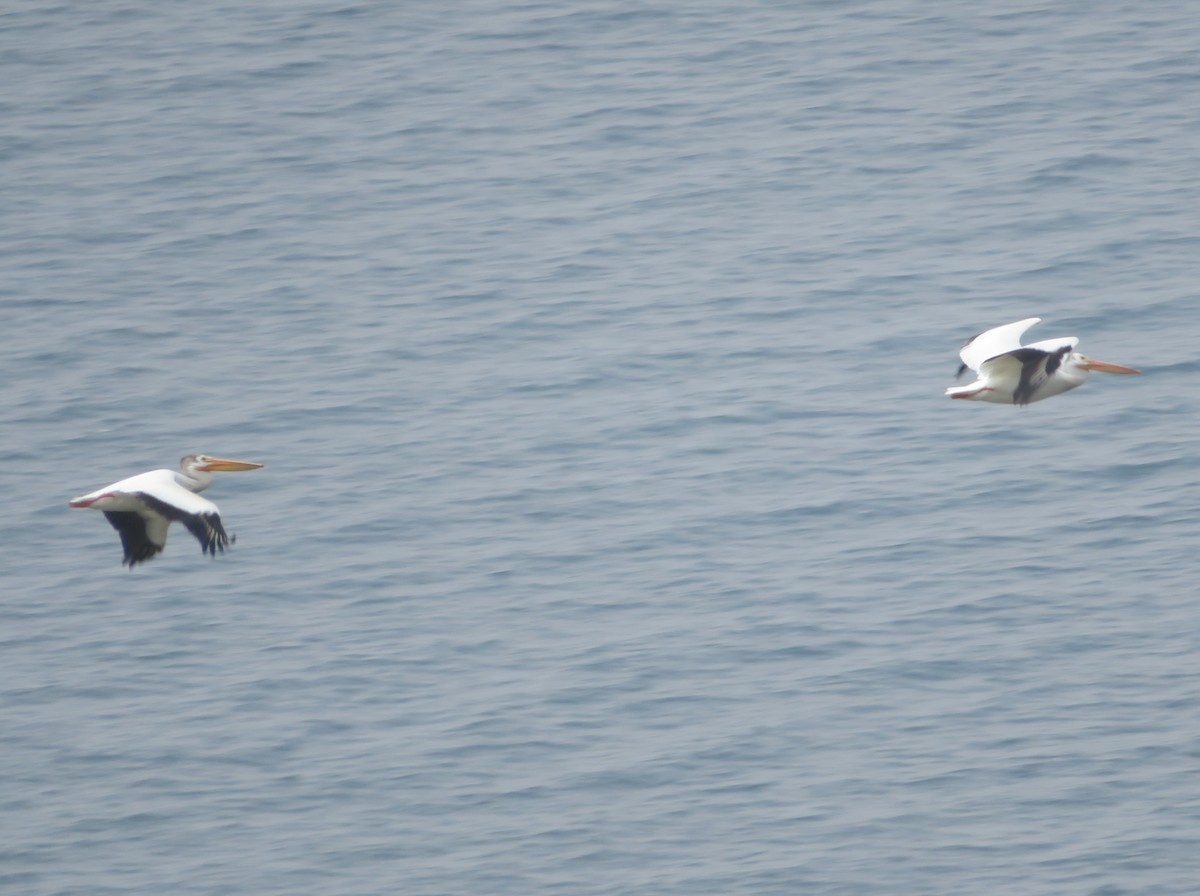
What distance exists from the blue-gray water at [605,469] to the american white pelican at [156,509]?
11.5 feet

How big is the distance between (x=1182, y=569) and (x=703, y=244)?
545 inches

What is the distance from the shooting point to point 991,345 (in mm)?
13258

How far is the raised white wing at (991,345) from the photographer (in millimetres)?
12922

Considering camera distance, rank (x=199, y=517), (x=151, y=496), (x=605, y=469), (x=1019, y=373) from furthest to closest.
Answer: (x=605, y=469) < (x=1019, y=373) < (x=151, y=496) < (x=199, y=517)

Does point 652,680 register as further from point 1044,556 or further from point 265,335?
point 265,335

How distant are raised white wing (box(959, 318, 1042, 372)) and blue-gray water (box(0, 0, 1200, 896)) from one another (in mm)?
3038

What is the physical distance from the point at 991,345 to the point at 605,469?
7.63 meters

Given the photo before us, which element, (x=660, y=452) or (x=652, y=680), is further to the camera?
(x=660, y=452)

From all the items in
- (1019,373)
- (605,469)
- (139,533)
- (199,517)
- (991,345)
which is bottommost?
(605,469)

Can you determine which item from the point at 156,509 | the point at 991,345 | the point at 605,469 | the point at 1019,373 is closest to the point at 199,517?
the point at 156,509

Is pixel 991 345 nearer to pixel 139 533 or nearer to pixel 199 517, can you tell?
pixel 199 517

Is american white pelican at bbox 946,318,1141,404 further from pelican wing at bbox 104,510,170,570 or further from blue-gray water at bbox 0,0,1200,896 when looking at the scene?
pelican wing at bbox 104,510,170,570

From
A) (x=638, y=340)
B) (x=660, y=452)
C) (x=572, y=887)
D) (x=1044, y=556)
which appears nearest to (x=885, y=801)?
(x=572, y=887)

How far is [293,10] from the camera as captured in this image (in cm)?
3669
